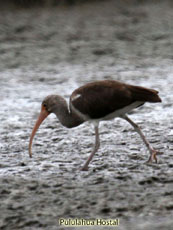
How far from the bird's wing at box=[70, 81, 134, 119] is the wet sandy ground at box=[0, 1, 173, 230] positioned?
0.68m

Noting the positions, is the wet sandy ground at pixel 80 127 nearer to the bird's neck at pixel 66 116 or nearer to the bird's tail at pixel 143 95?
the bird's neck at pixel 66 116

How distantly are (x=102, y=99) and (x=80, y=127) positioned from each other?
83.6 inches

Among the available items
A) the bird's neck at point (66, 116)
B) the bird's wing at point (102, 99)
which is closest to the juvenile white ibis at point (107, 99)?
the bird's wing at point (102, 99)

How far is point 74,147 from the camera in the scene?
734 centimetres

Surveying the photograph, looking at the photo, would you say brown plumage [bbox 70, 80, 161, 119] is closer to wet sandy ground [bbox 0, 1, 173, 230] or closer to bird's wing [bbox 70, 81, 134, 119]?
bird's wing [bbox 70, 81, 134, 119]

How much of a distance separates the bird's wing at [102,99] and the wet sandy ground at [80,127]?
2.22ft

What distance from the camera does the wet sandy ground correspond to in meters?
5.38

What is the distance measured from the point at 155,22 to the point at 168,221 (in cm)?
1125

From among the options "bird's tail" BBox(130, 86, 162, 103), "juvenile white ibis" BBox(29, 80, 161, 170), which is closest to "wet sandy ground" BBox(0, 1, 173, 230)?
"juvenile white ibis" BBox(29, 80, 161, 170)

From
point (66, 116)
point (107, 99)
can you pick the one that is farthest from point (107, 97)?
point (66, 116)

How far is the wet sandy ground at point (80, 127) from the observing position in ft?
17.6

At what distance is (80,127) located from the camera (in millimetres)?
8227

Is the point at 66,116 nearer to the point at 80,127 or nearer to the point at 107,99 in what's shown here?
the point at 107,99

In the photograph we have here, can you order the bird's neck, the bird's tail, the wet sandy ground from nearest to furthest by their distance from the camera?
the wet sandy ground → the bird's tail → the bird's neck
